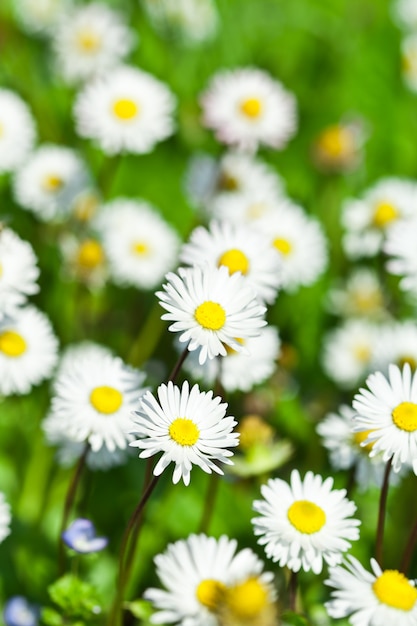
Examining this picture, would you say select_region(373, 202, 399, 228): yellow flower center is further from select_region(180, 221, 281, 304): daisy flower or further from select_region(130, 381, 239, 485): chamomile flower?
select_region(130, 381, 239, 485): chamomile flower

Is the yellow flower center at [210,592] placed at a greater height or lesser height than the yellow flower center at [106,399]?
lesser

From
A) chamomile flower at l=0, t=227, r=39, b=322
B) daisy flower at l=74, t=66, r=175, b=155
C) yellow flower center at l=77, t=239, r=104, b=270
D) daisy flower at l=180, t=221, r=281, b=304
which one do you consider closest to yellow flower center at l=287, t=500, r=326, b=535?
daisy flower at l=180, t=221, r=281, b=304

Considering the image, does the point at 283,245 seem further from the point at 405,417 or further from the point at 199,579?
the point at 199,579

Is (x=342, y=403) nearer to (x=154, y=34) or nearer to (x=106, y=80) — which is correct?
(x=106, y=80)

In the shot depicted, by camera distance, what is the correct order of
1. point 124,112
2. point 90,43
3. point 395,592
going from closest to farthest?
point 395,592 → point 124,112 → point 90,43

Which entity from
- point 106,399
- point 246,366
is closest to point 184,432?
point 106,399

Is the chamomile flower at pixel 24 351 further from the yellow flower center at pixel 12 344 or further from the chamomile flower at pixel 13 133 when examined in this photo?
the chamomile flower at pixel 13 133

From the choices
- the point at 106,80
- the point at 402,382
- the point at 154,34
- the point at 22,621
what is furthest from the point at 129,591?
the point at 154,34

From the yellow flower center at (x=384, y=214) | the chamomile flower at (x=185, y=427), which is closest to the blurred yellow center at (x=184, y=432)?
the chamomile flower at (x=185, y=427)
